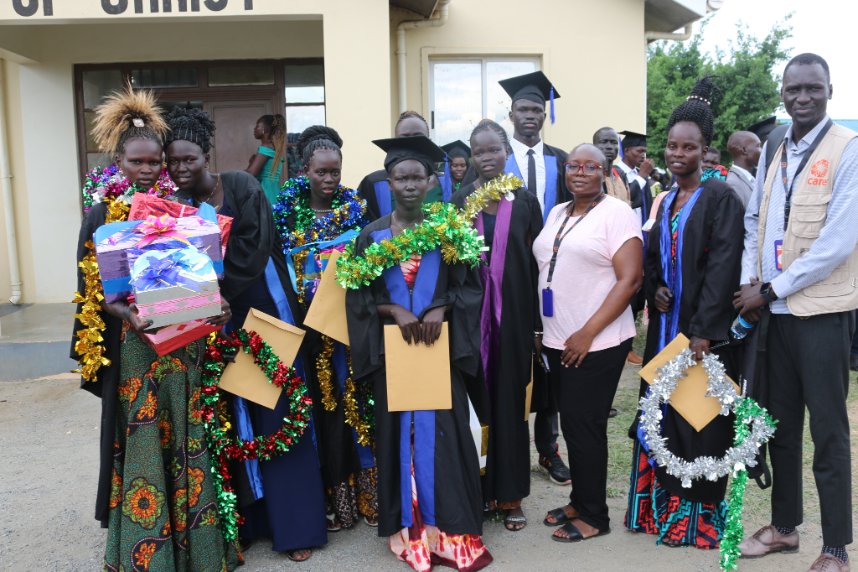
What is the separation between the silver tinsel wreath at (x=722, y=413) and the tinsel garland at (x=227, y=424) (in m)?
1.87

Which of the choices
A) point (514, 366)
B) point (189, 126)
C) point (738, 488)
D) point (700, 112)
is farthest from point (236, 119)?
point (738, 488)

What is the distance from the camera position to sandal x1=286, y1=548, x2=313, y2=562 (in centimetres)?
402

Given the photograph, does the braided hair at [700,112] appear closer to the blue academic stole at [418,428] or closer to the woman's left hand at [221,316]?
the blue academic stole at [418,428]

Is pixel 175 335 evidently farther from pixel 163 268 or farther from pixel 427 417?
pixel 427 417

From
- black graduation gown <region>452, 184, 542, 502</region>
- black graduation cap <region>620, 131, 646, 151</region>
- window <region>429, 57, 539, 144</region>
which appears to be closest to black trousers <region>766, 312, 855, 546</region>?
black graduation gown <region>452, 184, 542, 502</region>

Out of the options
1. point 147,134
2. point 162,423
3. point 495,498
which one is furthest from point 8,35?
point 495,498

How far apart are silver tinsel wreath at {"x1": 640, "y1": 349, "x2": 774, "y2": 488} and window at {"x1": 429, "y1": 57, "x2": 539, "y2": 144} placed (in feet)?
21.2

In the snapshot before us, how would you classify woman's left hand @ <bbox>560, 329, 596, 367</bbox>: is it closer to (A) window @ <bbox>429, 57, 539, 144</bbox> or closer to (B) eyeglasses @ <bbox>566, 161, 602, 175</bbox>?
(B) eyeglasses @ <bbox>566, 161, 602, 175</bbox>

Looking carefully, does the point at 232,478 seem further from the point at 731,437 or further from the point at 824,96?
the point at 824,96

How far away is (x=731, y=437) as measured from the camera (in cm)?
382

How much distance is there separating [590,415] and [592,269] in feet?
2.63

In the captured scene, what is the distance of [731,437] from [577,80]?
6.74 meters

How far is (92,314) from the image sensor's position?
351 cm

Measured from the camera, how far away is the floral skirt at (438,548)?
3.83 m
